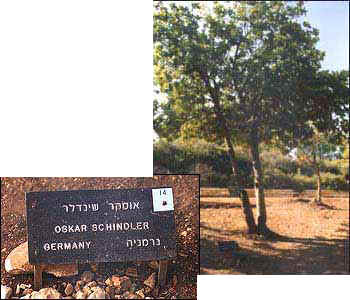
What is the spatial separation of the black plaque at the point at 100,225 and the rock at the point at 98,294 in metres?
0.16

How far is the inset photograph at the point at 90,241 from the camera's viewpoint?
275 centimetres

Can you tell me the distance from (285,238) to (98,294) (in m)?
1.74

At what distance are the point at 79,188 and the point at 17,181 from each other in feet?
1.09

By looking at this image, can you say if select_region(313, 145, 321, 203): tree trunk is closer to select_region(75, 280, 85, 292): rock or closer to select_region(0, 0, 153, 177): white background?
select_region(0, 0, 153, 177): white background

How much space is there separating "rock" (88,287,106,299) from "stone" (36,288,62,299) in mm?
165

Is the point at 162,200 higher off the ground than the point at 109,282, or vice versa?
the point at 162,200

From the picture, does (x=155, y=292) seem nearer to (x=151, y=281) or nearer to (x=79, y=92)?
(x=151, y=281)

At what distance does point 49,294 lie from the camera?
105 inches

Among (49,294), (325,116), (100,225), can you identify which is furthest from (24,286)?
(325,116)

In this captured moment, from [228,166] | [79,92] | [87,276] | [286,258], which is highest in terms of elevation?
[79,92]

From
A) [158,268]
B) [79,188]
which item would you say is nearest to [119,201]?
[79,188]

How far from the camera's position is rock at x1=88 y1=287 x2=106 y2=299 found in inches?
107

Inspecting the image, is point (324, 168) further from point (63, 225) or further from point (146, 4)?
point (63, 225)

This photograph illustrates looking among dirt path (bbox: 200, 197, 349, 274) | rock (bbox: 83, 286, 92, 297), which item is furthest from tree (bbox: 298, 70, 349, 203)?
rock (bbox: 83, 286, 92, 297)
